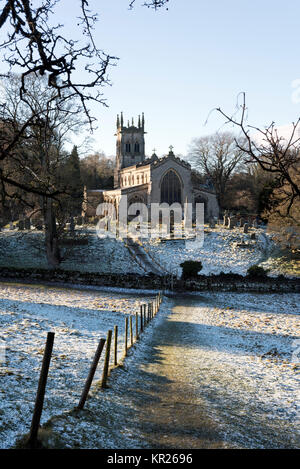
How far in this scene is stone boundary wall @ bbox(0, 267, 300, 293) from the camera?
27.0m

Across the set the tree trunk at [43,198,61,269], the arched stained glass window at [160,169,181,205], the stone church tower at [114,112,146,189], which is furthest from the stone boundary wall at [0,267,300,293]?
the stone church tower at [114,112,146,189]

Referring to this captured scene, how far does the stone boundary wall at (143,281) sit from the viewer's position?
1064 inches

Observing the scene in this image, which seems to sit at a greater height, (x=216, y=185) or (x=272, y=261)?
(x=216, y=185)

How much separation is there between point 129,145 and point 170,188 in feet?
68.9

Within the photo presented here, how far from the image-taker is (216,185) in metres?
73.2

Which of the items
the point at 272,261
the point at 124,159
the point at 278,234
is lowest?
the point at 272,261

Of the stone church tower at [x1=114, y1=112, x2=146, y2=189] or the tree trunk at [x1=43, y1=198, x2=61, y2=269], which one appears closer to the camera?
the tree trunk at [x1=43, y1=198, x2=61, y2=269]

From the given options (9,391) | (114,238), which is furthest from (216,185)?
(9,391)

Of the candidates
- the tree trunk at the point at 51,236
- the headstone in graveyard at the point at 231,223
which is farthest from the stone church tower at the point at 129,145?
the tree trunk at the point at 51,236

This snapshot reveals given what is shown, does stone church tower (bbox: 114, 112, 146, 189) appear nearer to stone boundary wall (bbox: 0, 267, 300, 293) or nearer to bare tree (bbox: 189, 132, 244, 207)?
bare tree (bbox: 189, 132, 244, 207)

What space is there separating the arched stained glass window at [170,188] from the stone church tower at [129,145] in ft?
58.6

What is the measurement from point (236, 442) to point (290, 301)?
A: 64.2 ft

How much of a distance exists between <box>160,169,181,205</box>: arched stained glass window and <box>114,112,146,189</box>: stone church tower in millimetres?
17861
